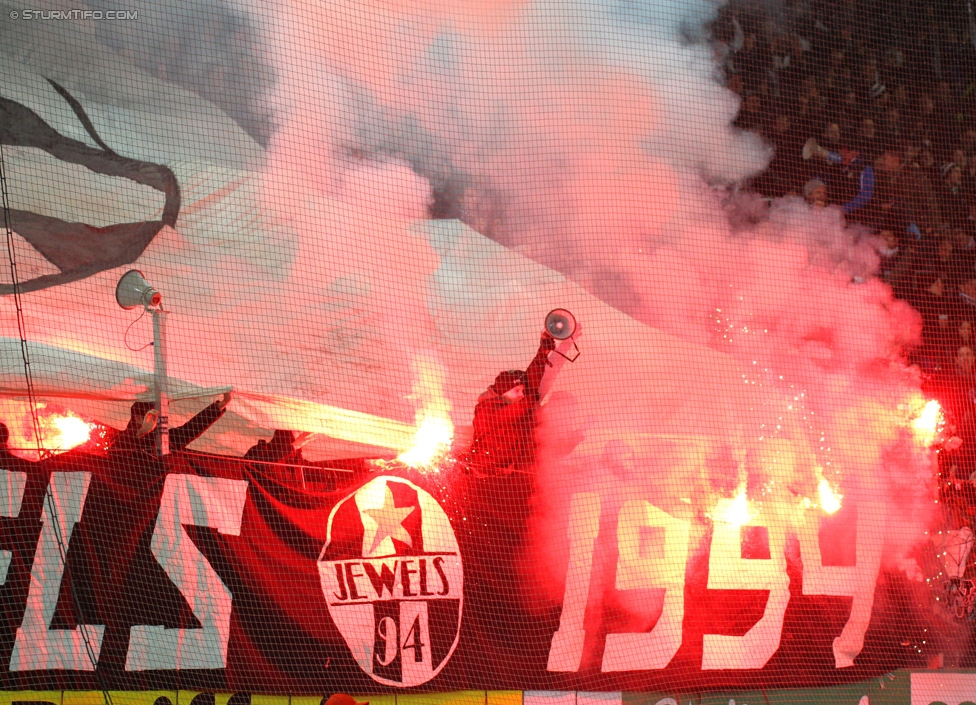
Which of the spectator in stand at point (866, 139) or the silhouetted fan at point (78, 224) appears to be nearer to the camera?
the silhouetted fan at point (78, 224)

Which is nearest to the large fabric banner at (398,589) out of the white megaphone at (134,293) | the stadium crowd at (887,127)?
the white megaphone at (134,293)

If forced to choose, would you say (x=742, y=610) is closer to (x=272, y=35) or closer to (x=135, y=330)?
(x=135, y=330)

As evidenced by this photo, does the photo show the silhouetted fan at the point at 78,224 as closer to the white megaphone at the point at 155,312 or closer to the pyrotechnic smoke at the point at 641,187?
the white megaphone at the point at 155,312

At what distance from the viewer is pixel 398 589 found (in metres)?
4.27

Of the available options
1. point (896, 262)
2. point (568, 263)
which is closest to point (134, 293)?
point (568, 263)

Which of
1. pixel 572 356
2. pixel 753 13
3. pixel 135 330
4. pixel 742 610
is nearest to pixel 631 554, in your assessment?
pixel 742 610

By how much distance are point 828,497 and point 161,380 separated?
3277mm

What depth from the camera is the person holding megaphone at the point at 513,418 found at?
4.54 metres

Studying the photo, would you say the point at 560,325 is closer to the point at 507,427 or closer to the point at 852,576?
the point at 507,427

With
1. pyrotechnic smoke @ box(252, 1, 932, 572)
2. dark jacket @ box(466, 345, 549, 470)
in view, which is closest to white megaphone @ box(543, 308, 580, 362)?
dark jacket @ box(466, 345, 549, 470)

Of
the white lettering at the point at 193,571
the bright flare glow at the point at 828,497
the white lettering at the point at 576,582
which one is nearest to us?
the white lettering at the point at 193,571

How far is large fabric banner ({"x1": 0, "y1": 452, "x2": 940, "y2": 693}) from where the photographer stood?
3.90 metres

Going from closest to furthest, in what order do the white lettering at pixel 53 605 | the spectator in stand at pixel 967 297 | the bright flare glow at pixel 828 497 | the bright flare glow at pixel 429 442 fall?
the white lettering at pixel 53 605
the bright flare glow at pixel 429 442
the bright flare glow at pixel 828 497
the spectator in stand at pixel 967 297

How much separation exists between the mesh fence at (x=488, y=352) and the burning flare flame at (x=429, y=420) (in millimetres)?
22
